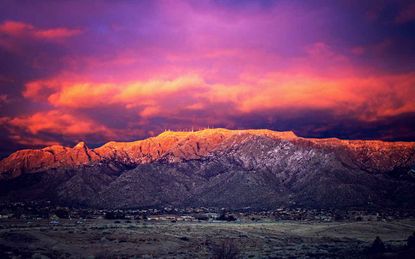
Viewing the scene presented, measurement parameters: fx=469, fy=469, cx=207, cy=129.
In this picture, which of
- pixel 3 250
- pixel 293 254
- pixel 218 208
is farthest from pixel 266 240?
pixel 218 208

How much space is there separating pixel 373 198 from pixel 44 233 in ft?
492

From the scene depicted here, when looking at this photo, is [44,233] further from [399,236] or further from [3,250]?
[399,236]

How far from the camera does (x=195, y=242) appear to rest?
81438 millimetres

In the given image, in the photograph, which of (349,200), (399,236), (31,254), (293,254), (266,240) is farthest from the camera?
(349,200)

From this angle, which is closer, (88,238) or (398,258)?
(398,258)

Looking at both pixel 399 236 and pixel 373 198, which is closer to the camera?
pixel 399 236

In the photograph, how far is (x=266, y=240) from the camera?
3457 inches

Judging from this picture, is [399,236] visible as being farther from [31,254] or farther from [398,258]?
[31,254]

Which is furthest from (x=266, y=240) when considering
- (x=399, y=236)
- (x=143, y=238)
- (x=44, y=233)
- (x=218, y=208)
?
(x=218, y=208)

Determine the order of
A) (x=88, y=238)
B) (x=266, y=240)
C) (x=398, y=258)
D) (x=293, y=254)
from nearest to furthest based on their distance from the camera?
(x=398, y=258) → (x=293, y=254) → (x=88, y=238) → (x=266, y=240)

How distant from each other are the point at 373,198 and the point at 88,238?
146 metres

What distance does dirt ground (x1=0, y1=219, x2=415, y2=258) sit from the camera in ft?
225

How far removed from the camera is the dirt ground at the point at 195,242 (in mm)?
68562

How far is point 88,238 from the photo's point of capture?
259 feet
